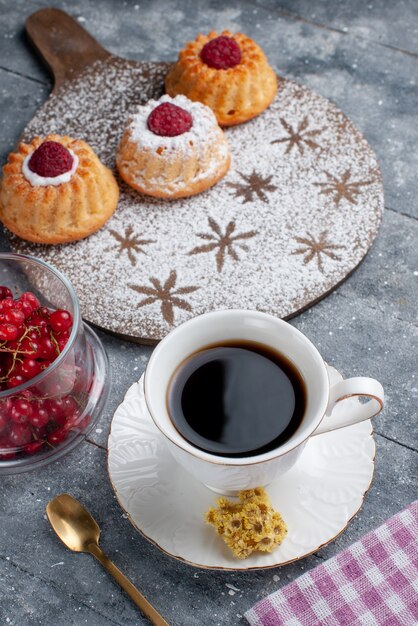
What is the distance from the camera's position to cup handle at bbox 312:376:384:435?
3.01 feet

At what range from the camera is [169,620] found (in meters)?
1.04

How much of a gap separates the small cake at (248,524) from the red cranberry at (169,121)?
0.71 meters

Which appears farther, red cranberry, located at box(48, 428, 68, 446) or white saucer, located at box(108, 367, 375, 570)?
red cranberry, located at box(48, 428, 68, 446)

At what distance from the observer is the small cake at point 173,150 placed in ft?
4.63

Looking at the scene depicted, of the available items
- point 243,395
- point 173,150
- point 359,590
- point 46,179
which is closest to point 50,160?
point 46,179

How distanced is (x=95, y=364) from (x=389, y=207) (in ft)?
2.08

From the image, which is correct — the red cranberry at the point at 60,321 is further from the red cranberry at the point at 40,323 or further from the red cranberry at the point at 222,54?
the red cranberry at the point at 222,54

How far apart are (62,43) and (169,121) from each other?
46cm

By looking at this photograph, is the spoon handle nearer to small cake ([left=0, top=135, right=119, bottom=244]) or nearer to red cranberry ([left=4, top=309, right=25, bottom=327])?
red cranberry ([left=4, top=309, right=25, bottom=327])

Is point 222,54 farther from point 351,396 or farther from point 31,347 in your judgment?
point 351,396

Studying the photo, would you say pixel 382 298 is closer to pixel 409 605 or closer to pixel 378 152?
pixel 378 152

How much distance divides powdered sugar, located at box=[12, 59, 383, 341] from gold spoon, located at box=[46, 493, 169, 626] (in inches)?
12.0

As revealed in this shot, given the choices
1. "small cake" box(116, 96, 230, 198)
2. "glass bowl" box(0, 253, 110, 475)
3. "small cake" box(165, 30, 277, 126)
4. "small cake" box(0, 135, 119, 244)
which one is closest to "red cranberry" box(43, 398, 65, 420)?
"glass bowl" box(0, 253, 110, 475)

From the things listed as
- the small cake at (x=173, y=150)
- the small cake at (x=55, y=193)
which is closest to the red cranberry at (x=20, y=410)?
the small cake at (x=55, y=193)
